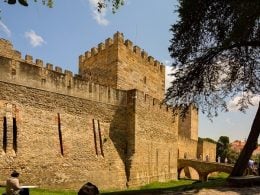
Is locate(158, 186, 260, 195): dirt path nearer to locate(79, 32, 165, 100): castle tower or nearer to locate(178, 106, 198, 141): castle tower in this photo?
locate(79, 32, 165, 100): castle tower

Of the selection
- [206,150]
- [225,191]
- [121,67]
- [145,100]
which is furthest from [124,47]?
[206,150]

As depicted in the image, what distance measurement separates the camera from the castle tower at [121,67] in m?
27.9

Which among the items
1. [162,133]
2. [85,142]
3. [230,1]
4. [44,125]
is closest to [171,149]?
[162,133]

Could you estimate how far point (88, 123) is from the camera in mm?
21234

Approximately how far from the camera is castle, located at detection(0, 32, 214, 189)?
17283 mm

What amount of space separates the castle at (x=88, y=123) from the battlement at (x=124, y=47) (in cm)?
7

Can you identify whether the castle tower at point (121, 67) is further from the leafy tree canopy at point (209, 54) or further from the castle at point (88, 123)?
the leafy tree canopy at point (209, 54)

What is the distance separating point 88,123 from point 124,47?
904 centimetres

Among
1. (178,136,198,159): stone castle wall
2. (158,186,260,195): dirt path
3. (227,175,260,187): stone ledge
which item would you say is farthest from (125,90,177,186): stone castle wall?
(158,186,260,195): dirt path

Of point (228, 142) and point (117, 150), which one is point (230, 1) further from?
point (228, 142)

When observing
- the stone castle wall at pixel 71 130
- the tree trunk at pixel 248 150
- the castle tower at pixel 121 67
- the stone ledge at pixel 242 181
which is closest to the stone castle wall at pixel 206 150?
the castle tower at pixel 121 67

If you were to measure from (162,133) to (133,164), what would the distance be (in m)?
5.29

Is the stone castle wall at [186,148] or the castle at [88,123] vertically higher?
the castle at [88,123]

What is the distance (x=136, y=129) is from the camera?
2388cm
